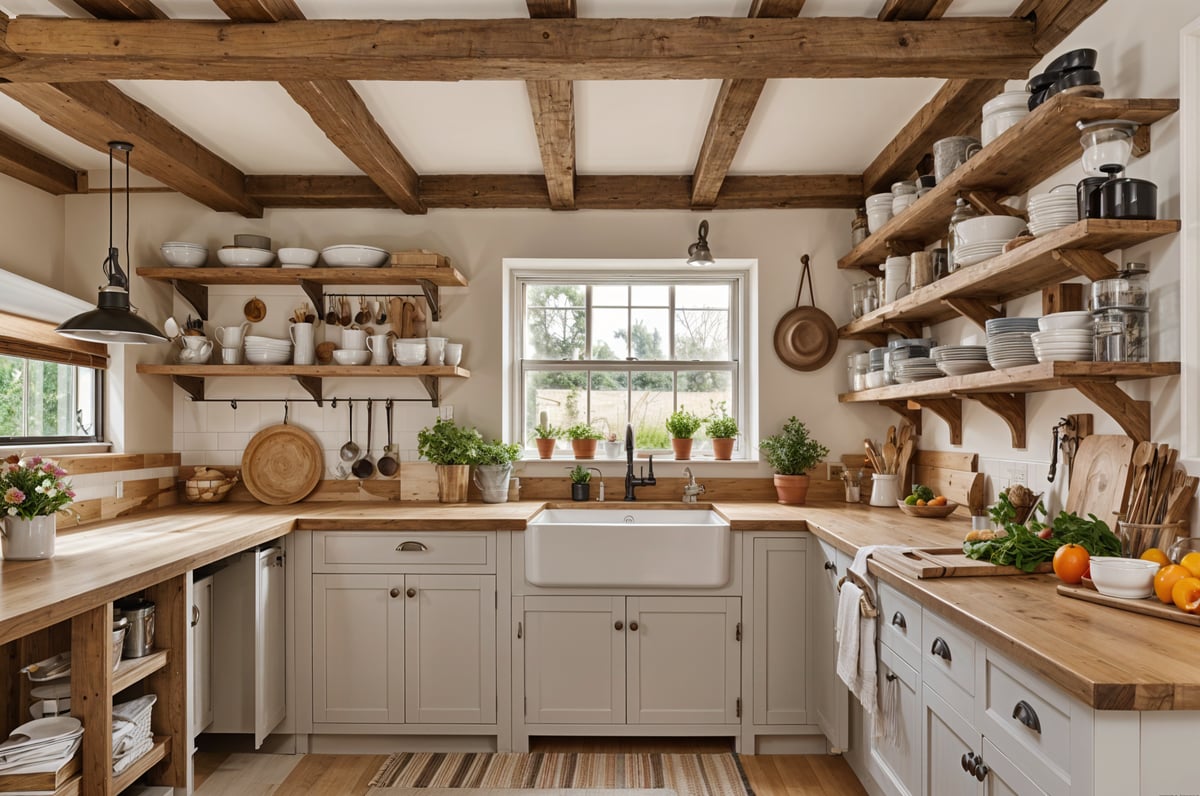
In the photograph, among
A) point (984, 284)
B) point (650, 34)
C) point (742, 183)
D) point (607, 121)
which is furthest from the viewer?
point (742, 183)

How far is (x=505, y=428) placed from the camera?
3994mm

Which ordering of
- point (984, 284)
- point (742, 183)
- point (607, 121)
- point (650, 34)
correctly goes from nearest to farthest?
point (650, 34), point (984, 284), point (607, 121), point (742, 183)

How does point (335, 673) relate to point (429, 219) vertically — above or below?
below

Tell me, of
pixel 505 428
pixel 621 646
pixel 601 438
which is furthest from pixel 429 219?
pixel 621 646

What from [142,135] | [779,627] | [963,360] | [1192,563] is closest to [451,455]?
[779,627]

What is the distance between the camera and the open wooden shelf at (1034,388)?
1984mm

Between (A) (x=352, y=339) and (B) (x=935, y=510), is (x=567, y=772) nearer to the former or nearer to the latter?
(B) (x=935, y=510)

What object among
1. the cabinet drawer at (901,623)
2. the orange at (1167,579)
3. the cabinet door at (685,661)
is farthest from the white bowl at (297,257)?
the orange at (1167,579)

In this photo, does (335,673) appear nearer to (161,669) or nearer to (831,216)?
(161,669)

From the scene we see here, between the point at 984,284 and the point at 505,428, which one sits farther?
the point at 505,428

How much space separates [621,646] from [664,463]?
104 centimetres

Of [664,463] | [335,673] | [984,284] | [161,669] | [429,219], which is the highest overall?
[429,219]

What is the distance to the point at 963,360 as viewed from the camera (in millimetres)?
2604

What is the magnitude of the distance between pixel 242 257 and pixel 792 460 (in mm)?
2734
